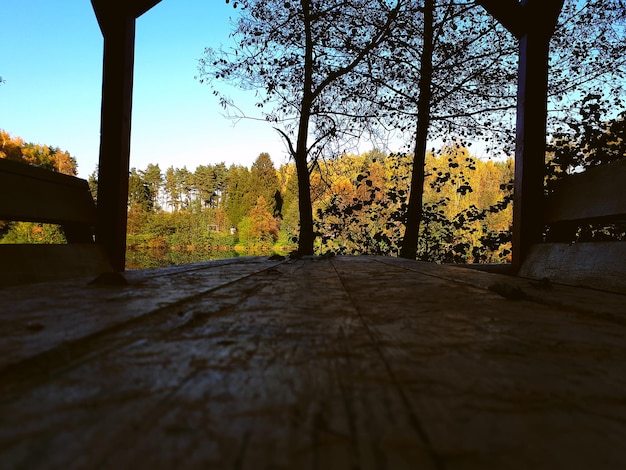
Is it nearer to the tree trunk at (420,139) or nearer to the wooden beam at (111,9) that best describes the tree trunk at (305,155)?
the tree trunk at (420,139)

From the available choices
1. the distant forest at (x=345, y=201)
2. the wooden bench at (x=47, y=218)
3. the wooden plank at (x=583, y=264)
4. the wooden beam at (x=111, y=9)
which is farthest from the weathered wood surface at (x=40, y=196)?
the wooden plank at (x=583, y=264)

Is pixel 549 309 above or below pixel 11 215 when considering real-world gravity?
below

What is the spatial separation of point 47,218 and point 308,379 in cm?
207

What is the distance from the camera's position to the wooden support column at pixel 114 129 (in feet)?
7.95

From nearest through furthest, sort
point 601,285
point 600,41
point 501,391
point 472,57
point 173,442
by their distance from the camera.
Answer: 1. point 173,442
2. point 501,391
3. point 601,285
4. point 600,41
5. point 472,57

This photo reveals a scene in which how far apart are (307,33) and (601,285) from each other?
730cm

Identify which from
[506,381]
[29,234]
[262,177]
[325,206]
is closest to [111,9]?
[506,381]

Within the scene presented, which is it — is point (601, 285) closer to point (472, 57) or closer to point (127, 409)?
point (127, 409)

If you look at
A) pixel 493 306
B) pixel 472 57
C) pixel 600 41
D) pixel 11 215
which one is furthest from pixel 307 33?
pixel 493 306

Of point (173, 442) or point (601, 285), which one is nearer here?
point (173, 442)

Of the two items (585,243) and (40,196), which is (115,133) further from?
(585,243)

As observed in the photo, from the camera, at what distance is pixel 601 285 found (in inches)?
64.1

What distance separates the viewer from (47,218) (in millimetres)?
1944

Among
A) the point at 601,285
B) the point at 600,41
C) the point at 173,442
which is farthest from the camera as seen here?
the point at 600,41
